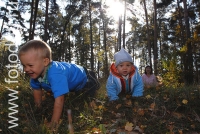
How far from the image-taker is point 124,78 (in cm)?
376

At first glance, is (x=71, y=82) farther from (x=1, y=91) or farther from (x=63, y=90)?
(x=1, y=91)

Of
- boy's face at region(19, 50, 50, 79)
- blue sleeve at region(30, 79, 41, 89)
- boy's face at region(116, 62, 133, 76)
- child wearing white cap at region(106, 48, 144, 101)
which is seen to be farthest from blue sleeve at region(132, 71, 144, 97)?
boy's face at region(19, 50, 50, 79)

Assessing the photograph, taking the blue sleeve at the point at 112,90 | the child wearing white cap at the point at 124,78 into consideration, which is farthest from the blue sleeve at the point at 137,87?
the blue sleeve at the point at 112,90

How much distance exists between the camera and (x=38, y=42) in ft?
8.50

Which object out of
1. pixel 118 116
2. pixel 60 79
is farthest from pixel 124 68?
pixel 60 79

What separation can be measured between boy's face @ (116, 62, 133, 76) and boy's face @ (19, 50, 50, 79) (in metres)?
1.41

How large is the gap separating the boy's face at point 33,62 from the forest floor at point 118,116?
17.0 inches

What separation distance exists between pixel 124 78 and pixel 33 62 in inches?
68.3

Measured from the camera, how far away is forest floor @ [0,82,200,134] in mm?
2203

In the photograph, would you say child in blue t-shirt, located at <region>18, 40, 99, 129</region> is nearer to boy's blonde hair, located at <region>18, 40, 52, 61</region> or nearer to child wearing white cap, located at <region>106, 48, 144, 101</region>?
boy's blonde hair, located at <region>18, 40, 52, 61</region>

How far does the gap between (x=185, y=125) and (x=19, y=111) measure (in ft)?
6.65

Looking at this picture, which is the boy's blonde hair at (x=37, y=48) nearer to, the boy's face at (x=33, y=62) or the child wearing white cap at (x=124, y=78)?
the boy's face at (x=33, y=62)

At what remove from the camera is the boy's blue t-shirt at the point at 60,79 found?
2.61 m

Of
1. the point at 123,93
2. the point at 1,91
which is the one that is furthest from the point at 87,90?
the point at 1,91
